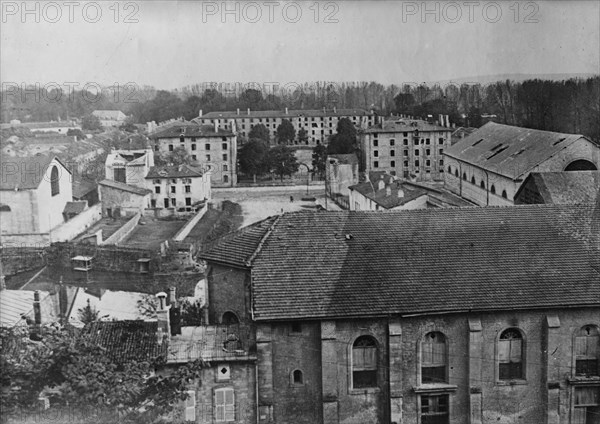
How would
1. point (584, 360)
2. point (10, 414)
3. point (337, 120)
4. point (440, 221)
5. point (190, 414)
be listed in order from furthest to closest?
point (337, 120) → point (440, 221) → point (584, 360) → point (190, 414) → point (10, 414)

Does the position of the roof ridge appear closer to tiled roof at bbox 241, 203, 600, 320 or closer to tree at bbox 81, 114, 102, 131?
tiled roof at bbox 241, 203, 600, 320

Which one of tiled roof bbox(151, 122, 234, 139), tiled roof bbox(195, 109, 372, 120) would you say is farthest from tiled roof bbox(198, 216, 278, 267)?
tiled roof bbox(195, 109, 372, 120)

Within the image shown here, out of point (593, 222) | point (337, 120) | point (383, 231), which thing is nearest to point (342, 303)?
point (383, 231)

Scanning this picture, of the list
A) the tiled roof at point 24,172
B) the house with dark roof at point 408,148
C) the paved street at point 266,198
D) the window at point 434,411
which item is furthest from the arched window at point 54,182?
the house with dark roof at point 408,148

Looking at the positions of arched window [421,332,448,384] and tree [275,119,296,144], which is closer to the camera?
arched window [421,332,448,384]

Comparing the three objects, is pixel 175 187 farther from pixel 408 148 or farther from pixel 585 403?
pixel 585 403

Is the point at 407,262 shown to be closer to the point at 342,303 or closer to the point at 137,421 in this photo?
the point at 342,303

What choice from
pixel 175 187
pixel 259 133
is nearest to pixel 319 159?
pixel 259 133
